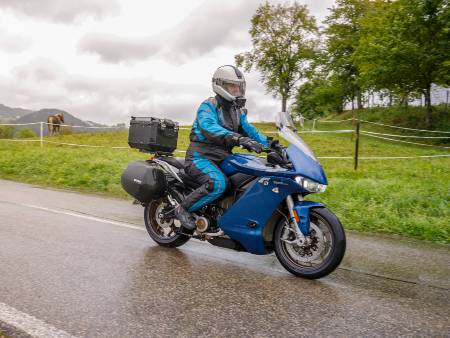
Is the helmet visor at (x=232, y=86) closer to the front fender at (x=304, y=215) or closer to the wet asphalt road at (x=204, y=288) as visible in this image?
the front fender at (x=304, y=215)

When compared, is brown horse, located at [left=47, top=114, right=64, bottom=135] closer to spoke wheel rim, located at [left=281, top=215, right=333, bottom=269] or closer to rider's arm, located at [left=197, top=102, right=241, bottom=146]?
rider's arm, located at [left=197, top=102, right=241, bottom=146]

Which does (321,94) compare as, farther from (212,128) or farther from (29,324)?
(29,324)

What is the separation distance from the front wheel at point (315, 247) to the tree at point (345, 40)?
159ft

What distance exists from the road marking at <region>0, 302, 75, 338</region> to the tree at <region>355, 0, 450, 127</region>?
97.6 ft

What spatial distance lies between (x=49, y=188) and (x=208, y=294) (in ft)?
26.5

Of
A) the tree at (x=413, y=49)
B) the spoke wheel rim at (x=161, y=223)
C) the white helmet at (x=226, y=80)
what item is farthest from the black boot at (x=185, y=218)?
the tree at (x=413, y=49)

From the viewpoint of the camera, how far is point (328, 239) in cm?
443

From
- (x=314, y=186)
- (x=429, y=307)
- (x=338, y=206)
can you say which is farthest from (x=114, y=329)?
(x=338, y=206)

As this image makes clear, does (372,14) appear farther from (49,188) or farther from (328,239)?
(328,239)

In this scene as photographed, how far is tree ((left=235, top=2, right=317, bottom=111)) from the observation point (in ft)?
164

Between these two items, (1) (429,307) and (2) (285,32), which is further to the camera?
(2) (285,32)

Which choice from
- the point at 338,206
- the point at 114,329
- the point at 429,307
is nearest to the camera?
the point at 114,329

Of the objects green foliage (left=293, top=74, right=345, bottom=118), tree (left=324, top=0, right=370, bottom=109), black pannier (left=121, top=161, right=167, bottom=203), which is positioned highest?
tree (left=324, top=0, right=370, bottom=109)

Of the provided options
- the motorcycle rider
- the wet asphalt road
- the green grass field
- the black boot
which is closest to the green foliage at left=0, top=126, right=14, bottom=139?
the green grass field
